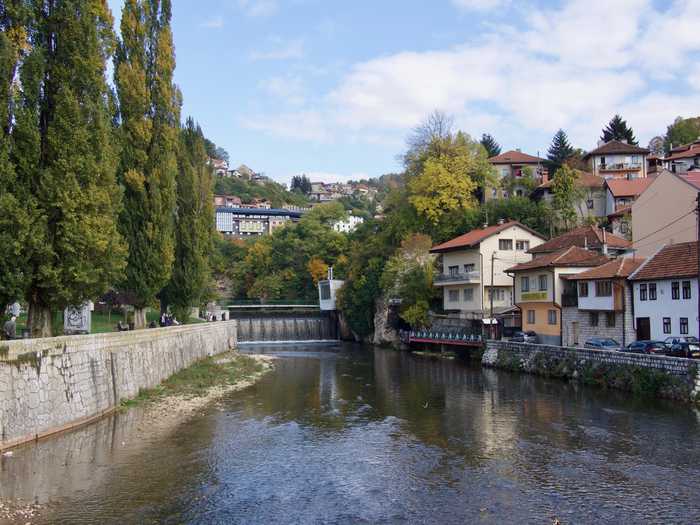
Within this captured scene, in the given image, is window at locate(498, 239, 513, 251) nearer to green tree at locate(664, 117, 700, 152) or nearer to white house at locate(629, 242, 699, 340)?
white house at locate(629, 242, 699, 340)

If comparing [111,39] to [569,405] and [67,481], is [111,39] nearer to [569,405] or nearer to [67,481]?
[67,481]

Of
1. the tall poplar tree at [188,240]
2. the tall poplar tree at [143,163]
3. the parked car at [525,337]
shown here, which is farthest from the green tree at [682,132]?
the tall poplar tree at [143,163]

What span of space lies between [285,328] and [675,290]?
53.0 m

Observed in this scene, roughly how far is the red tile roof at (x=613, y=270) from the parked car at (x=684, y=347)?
750cm

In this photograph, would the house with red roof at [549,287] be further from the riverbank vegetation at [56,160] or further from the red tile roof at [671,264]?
the riverbank vegetation at [56,160]

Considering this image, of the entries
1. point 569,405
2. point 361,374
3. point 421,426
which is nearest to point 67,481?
point 421,426

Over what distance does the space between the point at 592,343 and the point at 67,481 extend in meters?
31.0

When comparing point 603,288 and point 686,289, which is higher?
point 603,288

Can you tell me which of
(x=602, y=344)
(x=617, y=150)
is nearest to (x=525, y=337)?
(x=602, y=344)

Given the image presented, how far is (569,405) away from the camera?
29641 millimetres

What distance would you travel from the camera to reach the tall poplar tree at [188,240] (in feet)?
150

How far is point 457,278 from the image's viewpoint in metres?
58.4

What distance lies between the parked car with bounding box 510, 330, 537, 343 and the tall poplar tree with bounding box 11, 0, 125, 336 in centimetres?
3136

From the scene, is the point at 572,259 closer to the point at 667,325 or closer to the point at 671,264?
the point at 671,264
